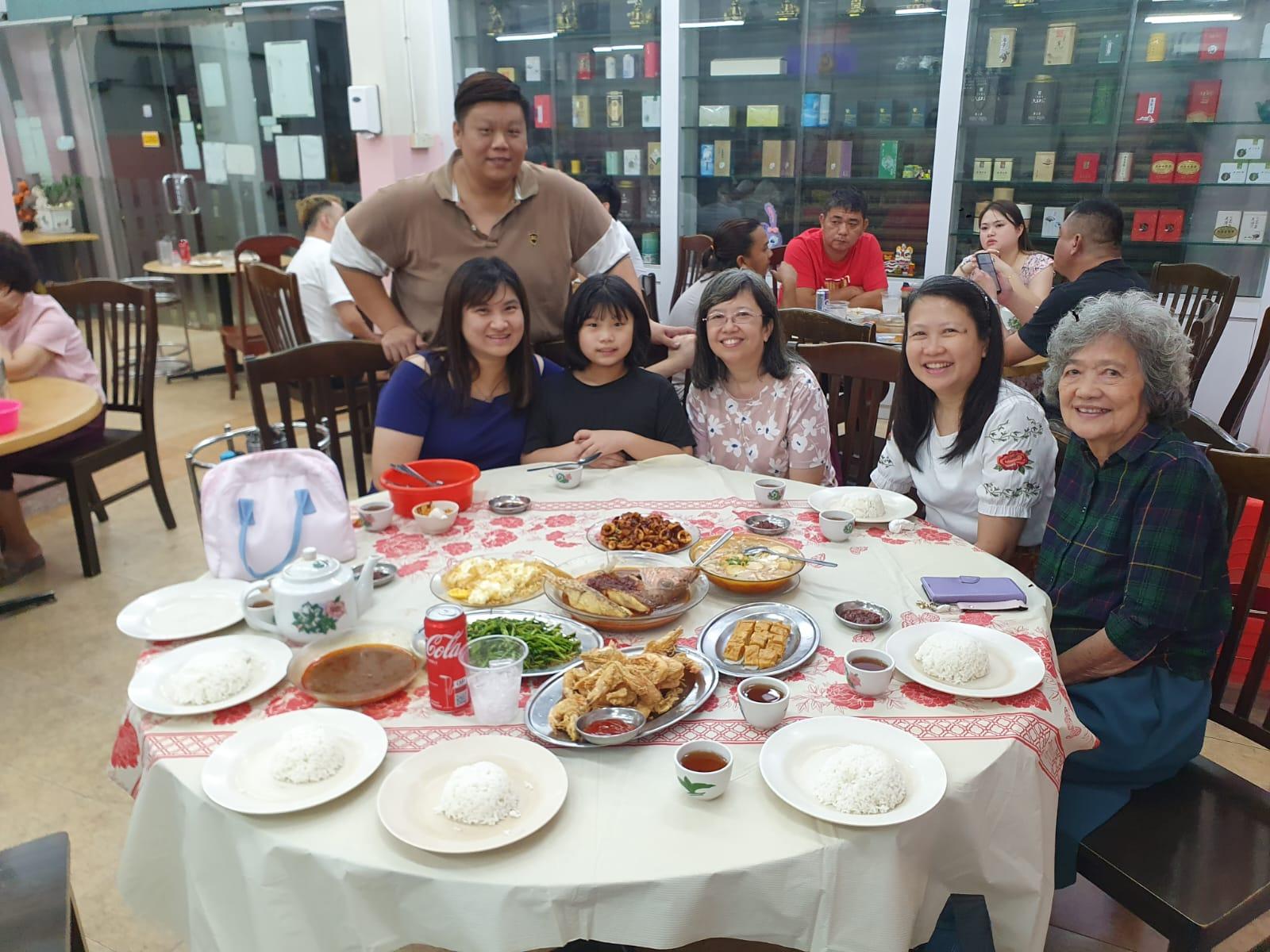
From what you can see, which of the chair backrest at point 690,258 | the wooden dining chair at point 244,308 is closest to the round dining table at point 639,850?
the chair backrest at point 690,258

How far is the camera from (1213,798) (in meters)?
1.53

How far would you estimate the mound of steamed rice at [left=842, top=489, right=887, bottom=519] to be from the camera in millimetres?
1931

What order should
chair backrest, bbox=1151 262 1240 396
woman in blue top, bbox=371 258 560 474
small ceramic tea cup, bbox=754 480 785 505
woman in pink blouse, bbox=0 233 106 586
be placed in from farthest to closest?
chair backrest, bbox=1151 262 1240 396 < woman in pink blouse, bbox=0 233 106 586 < woman in blue top, bbox=371 258 560 474 < small ceramic tea cup, bbox=754 480 785 505

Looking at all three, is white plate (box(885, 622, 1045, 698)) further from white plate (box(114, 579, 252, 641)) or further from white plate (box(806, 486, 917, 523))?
white plate (box(114, 579, 252, 641))

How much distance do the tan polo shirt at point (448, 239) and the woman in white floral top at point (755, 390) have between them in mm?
622

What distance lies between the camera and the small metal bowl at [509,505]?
202cm

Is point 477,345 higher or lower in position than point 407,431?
higher

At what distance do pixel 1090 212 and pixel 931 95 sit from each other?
2313 millimetres

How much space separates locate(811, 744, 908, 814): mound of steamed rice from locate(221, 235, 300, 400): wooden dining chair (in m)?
5.03

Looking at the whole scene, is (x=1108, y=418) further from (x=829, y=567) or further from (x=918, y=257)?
(x=918, y=257)

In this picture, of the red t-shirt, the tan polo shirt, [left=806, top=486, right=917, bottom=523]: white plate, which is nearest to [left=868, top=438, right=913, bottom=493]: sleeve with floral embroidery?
[left=806, top=486, right=917, bottom=523]: white plate

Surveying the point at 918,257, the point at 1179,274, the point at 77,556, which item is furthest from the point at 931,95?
the point at 77,556

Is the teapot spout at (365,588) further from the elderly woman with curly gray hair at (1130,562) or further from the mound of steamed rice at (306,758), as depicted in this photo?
the elderly woman with curly gray hair at (1130,562)

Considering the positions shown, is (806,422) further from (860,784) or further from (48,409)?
(48,409)
